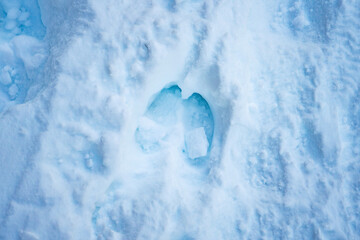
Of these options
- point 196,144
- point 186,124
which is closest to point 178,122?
point 186,124

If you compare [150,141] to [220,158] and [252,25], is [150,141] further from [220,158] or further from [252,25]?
[252,25]

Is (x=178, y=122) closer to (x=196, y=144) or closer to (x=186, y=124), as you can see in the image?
(x=186, y=124)

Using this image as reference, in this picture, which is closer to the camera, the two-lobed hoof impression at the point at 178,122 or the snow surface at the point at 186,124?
the snow surface at the point at 186,124

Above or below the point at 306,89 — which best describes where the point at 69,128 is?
below

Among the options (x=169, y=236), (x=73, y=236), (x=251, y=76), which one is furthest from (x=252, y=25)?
(x=73, y=236)

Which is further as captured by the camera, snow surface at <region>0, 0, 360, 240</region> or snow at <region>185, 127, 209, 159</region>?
snow at <region>185, 127, 209, 159</region>
